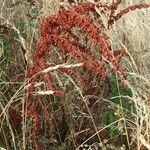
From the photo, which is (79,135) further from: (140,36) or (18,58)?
(140,36)

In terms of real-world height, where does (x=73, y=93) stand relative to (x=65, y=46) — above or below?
below

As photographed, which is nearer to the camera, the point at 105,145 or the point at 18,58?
the point at 105,145

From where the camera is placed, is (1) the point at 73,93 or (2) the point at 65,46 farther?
(1) the point at 73,93

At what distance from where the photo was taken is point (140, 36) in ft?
9.83

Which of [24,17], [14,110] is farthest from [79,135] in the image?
[24,17]

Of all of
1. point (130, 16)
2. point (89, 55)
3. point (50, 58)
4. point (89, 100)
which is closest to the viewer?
point (89, 55)

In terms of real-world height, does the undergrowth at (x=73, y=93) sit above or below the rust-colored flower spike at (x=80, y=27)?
below

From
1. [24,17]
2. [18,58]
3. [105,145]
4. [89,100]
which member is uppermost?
[24,17]

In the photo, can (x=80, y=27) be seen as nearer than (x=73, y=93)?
Yes

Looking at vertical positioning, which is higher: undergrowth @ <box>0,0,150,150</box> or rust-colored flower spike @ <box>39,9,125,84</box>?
rust-colored flower spike @ <box>39,9,125,84</box>

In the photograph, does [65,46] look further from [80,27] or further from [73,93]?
[73,93]

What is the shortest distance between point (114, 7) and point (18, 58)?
0.69 meters

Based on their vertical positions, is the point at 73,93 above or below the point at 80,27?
→ below

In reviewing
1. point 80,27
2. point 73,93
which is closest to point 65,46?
point 80,27
